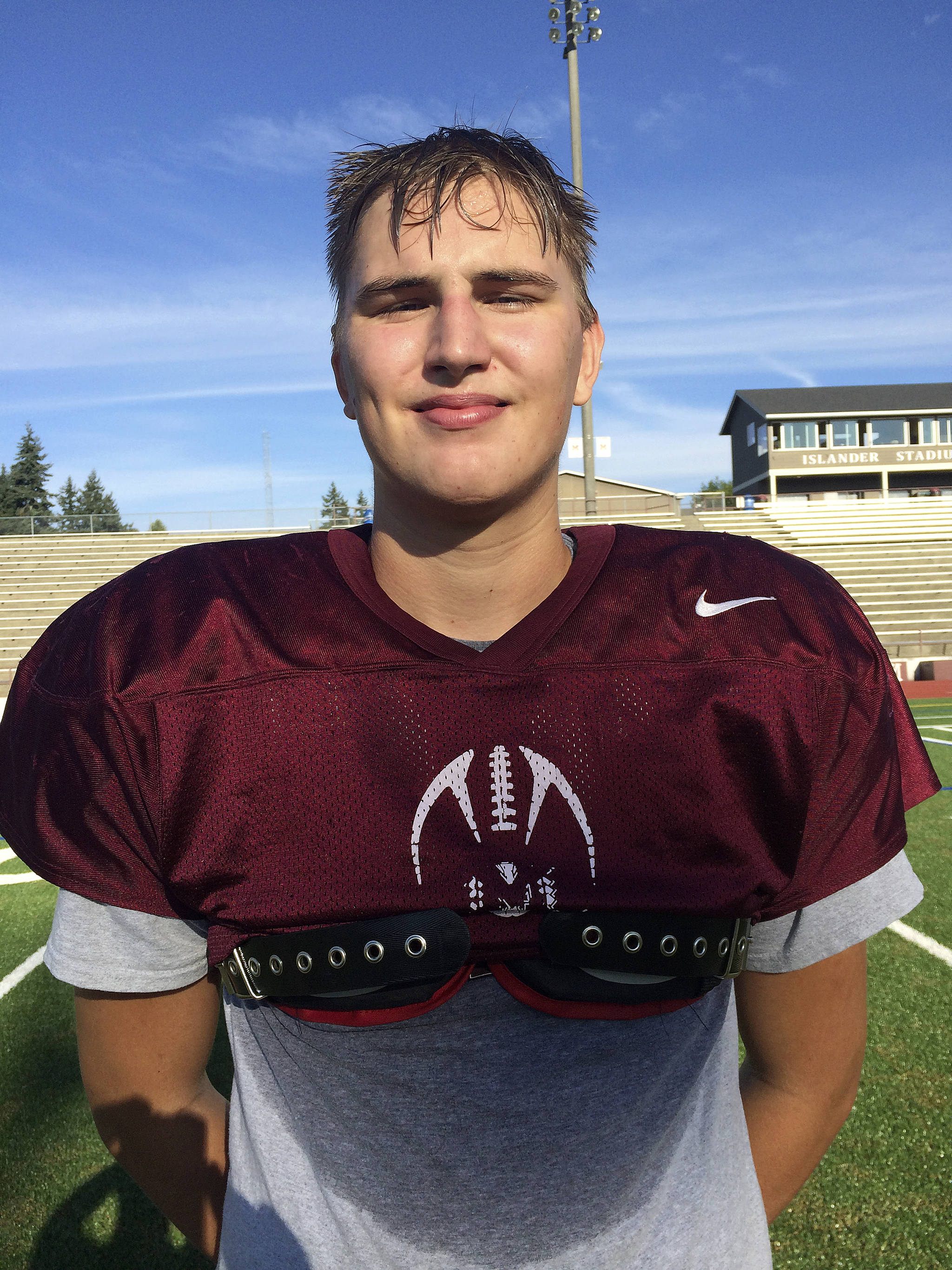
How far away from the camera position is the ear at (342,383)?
1259 millimetres

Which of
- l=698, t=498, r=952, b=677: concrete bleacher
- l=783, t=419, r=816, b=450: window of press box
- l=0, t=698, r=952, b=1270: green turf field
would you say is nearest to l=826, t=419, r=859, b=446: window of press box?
l=783, t=419, r=816, b=450: window of press box

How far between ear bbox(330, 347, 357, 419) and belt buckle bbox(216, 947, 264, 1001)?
0.66m

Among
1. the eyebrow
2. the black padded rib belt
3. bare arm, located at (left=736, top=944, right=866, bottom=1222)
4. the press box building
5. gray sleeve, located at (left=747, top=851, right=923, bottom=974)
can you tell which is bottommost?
bare arm, located at (left=736, top=944, right=866, bottom=1222)

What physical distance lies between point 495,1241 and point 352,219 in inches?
46.3

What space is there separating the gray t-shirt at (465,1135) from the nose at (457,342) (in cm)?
66

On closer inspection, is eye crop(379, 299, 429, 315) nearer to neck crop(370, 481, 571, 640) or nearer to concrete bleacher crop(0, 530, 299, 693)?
neck crop(370, 481, 571, 640)

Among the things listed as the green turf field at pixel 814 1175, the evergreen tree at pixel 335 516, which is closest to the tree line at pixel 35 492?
the evergreen tree at pixel 335 516

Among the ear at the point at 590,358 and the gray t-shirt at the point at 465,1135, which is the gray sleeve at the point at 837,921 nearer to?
the gray t-shirt at the point at 465,1135

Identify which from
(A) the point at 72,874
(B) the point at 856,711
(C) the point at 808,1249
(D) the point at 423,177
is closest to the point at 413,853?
(A) the point at 72,874

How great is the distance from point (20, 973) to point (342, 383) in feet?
12.9

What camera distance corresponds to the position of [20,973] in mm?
4262

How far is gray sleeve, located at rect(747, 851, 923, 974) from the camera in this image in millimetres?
1107

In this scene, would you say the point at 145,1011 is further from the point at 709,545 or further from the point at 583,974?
the point at 709,545

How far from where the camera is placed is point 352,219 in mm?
1230
